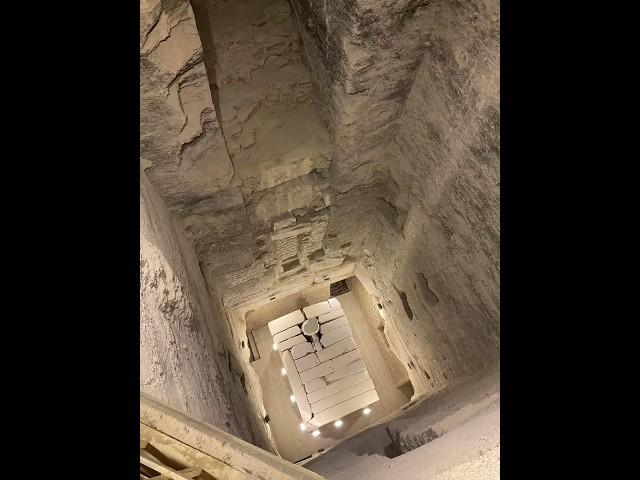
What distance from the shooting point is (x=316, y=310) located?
6.12 meters

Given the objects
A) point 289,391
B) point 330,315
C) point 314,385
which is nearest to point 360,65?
point 330,315

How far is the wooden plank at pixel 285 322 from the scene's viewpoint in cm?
600

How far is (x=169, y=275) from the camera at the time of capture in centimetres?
224

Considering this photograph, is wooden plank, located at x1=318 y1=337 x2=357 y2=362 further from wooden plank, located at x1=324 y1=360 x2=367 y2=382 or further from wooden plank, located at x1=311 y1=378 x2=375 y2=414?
wooden plank, located at x1=311 y1=378 x2=375 y2=414

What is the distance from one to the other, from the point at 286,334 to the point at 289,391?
3.01 feet

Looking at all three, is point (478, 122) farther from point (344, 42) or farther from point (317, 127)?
point (317, 127)

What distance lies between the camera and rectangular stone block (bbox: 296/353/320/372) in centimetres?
573

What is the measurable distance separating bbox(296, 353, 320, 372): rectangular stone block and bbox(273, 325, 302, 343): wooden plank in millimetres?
358

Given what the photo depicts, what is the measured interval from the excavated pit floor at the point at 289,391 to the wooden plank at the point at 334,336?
63 cm

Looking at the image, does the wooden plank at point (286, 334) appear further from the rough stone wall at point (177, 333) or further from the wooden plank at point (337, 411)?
the rough stone wall at point (177, 333)

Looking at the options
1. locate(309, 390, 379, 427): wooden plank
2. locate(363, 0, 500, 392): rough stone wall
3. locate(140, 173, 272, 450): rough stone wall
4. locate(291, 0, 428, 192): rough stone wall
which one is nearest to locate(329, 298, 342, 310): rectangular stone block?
locate(309, 390, 379, 427): wooden plank

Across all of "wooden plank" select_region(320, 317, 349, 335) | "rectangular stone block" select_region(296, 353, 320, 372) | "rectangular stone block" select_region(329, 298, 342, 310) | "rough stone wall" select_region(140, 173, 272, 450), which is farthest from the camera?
"rectangular stone block" select_region(329, 298, 342, 310)

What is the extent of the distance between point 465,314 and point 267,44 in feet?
8.25
